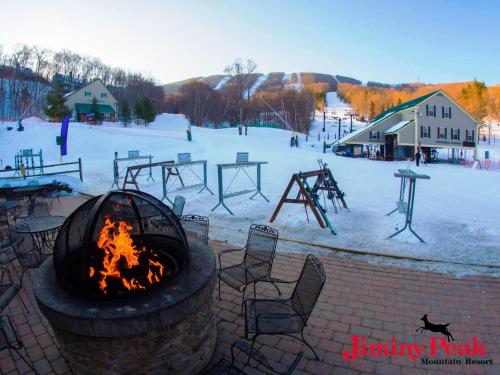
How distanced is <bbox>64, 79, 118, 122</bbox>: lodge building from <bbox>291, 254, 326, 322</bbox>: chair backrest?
177 ft

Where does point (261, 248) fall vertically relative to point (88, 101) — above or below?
below

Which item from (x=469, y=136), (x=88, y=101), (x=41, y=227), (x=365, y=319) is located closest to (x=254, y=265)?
(x=365, y=319)

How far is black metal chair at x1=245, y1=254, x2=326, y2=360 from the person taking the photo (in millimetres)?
3627

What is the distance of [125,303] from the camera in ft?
10.3

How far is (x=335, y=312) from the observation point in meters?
4.73

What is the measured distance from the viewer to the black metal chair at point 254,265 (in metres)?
4.89

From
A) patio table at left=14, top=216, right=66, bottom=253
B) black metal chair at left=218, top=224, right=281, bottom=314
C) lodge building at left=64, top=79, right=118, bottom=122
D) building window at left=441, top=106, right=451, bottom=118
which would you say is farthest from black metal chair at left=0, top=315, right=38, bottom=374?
lodge building at left=64, top=79, right=118, bottom=122

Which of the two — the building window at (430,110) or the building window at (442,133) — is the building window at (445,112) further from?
the building window at (442,133)

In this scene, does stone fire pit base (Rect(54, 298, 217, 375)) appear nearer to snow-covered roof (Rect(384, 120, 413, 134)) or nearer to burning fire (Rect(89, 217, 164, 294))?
burning fire (Rect(89, 217, 164, 294))


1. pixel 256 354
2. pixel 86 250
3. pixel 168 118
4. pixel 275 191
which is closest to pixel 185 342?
pixel 256 354

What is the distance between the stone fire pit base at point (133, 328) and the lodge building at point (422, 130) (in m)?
36.0

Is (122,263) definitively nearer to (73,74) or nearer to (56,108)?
(56,108)

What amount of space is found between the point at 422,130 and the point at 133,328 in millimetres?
39330

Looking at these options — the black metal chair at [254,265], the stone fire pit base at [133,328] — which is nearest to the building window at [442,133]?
the black metal chair at [254,265]
